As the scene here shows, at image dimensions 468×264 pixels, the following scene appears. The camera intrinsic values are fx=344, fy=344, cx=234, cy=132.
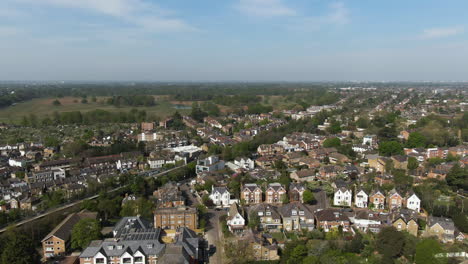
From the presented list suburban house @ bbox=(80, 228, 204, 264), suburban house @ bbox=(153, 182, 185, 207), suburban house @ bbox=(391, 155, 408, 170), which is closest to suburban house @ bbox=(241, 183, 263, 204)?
suburban house @ bbox=(153, 182, 185, 207)

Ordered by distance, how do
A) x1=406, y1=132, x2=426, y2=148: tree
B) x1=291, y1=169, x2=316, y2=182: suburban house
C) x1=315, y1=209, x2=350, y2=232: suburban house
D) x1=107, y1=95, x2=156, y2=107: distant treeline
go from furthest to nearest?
→ 1. x1=107, y1=95, x2=156, y2=107: distant treeline
2. x1=406, y1=132, x2=426, y2=148: tree
3. x1=291, y1=169, x2=316, y2=182: suburban house
4. x1=315, y1=209, x2=350, y2=232: suburban house

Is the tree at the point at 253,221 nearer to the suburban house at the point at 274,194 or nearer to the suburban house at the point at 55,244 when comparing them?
the suburban house at the point at 274,194

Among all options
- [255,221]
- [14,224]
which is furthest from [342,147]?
[14,224]

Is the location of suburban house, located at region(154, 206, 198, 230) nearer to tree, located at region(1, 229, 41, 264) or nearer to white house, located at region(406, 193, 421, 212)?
tree, located at region(1, 229, 41, 264)

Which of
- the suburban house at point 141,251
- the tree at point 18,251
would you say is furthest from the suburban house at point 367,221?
the tree at point 18,251

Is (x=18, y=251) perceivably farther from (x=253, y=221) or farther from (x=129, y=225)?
(x=253, y=221)

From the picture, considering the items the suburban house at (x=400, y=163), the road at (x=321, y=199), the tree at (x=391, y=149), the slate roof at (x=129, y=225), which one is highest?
the tree at (x=391, y=149)
